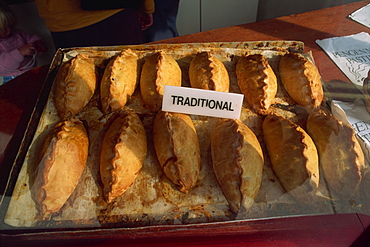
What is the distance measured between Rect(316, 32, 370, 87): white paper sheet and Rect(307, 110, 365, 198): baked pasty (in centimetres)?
64

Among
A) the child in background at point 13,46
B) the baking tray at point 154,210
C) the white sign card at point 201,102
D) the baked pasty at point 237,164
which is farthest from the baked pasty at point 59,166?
the baked pasty at point 237,164

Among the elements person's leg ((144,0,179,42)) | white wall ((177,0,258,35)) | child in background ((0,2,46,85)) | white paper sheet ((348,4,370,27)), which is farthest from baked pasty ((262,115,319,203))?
white paper sheet ((348,4,370,27))

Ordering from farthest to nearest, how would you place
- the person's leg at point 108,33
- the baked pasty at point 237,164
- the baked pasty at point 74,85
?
the baked pasty at point 74,85 < the person's leg at point 108,33 < the baked pasty at point 237,164

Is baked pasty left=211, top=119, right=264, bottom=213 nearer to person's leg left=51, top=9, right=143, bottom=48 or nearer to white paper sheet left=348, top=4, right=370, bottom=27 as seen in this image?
person's leg left=51, top=9, right=143, bottom=48

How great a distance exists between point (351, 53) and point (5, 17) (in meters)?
2.11

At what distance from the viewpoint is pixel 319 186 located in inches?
45.3

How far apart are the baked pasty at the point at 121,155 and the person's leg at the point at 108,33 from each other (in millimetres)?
497

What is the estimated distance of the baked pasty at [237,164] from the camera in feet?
3.67

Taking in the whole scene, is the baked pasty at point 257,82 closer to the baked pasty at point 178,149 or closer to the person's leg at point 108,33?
the baked pasty at point 178,149

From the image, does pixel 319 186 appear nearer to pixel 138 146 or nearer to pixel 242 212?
pixel 242 212

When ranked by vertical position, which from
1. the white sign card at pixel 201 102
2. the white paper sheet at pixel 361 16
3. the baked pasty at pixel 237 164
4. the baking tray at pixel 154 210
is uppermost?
the white paper sheet at pixel 361 16

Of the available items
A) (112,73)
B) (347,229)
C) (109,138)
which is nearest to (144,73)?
(112,73)

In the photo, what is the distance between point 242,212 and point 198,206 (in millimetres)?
192

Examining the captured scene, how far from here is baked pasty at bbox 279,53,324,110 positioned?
1.45m
